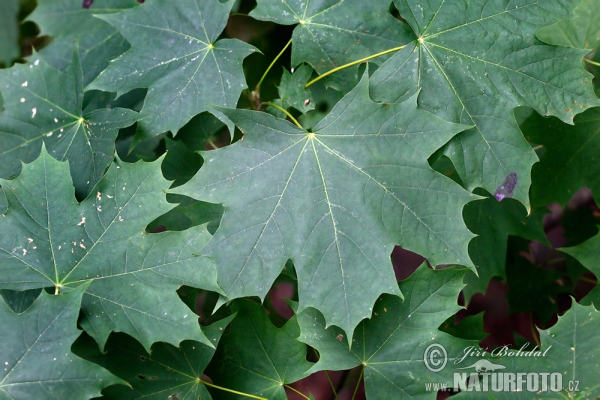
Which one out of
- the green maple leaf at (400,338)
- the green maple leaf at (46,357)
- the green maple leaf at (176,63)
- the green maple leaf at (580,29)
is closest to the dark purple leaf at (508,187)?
the green maple leaf at (400,338)

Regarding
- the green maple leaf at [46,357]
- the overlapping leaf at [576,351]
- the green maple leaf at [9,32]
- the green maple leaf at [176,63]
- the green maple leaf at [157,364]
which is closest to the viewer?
the green maple leaf at [46,357]

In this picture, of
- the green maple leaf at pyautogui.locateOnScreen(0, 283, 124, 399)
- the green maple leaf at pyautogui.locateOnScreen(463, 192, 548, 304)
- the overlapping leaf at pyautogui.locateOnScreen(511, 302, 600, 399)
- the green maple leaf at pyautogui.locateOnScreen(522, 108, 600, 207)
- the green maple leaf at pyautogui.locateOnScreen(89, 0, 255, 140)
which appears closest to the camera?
the green maple leaf at pyautogui.locateOnScreen(0, 283, 124, 399)

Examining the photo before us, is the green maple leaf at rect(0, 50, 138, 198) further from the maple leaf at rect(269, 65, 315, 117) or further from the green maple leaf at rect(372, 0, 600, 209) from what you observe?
the green maple leaf at rect(372, 0, 600, 209)

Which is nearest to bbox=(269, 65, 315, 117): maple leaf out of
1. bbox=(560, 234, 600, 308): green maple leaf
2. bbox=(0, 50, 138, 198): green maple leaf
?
bbox=(0, 50, 138, 198): green maple leaf

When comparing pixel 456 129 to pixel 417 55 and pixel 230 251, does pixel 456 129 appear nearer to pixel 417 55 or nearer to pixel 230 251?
pixel 417 55

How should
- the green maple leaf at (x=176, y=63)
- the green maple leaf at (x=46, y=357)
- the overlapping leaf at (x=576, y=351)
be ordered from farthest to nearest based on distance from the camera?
the green maple leaf at (x=176, y=63)
the overlapping leaf at (x=576, y=351)
the green maple leaf at (x=46, y=357)

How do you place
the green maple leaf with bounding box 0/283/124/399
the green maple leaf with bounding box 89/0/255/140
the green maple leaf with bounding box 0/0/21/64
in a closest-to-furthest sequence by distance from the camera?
the green maple leaf with bounding box 0/283/124/399 → the green maple leaf with bounding box 89/0/255/140 → the green maple leaf with bounding box 0/0/21/64

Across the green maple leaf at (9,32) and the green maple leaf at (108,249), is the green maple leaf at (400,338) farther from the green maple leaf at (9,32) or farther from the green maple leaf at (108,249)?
the green maple leaf at (9,32)

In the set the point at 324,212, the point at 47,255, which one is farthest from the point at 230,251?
the point at 47,255
